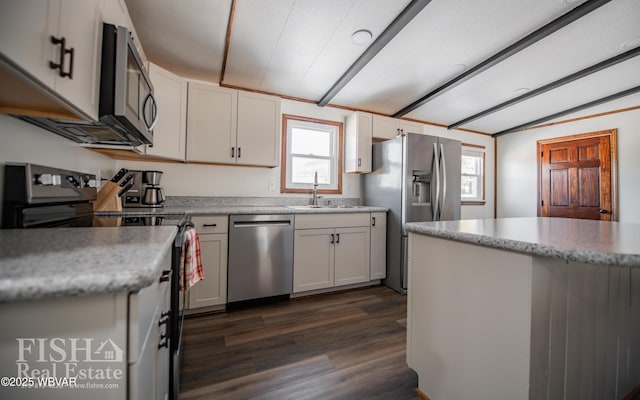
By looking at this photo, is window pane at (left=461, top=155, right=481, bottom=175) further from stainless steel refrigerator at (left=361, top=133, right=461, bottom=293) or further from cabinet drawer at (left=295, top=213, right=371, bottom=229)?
cabinet drawer at (left=295, top=213, right=371, bottom=229)

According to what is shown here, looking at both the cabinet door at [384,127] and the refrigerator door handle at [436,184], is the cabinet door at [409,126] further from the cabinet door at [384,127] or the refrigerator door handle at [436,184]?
the refrigerator door handle at [436,184]

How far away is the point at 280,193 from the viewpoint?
314 cm

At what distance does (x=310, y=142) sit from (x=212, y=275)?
78.5 inches

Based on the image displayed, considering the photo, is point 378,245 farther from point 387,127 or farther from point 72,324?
point 72,324

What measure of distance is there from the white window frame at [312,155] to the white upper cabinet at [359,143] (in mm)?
163

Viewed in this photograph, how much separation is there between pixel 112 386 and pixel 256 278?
1895mm

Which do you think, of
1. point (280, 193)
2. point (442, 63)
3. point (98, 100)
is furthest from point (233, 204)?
point (442, 63)

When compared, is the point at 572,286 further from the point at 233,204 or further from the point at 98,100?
the point at 233,204

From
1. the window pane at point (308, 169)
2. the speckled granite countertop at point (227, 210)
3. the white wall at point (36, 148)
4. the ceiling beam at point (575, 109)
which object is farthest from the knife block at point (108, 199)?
the ceiling beam at point (575, 109)

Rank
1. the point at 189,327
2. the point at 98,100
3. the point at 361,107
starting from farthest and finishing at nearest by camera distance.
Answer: the point at 361,107 → the point at 189,327 → the point at 98,100

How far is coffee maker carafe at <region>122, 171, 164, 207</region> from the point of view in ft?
7.27

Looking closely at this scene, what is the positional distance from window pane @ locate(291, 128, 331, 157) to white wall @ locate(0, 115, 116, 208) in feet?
6.65

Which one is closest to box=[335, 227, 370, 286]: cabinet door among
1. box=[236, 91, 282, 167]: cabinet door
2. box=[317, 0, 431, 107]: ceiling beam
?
box=[236, 91, 282, 167]: cabinet door

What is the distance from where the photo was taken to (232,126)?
8.61 feet
